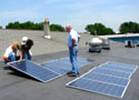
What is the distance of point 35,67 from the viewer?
825cm

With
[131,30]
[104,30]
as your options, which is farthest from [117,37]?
[131,30]

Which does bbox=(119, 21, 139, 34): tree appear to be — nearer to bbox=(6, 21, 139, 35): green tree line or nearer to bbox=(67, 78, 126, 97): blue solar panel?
bbox=(6, 21, 139, 35): green tree line

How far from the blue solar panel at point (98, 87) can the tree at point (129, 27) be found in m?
118

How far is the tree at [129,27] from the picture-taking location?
12349 cm

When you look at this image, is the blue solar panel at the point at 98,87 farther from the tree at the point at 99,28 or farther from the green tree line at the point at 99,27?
the tree at the point at 99,28

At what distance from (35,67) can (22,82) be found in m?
1.40

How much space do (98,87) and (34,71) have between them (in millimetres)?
2022

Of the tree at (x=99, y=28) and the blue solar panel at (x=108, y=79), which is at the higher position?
the blue solar panel at (x=108, y=79)

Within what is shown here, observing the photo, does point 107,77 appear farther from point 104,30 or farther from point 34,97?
point 104,30

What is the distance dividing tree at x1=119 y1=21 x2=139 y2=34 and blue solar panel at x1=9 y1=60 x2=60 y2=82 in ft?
387

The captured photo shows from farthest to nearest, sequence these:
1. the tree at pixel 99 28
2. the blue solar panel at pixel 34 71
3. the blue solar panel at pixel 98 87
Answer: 1. the tree at pixel 99 28
2. the blue solar panel at pixel 34 71
3. the blue solar panel at pixel 98 87

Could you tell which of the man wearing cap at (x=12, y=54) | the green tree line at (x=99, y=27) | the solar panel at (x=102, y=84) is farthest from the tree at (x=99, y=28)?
the solar panel at (x=102, y=84)

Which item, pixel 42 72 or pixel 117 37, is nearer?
pixel 42 72

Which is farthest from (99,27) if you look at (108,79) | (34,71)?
(34,71)
